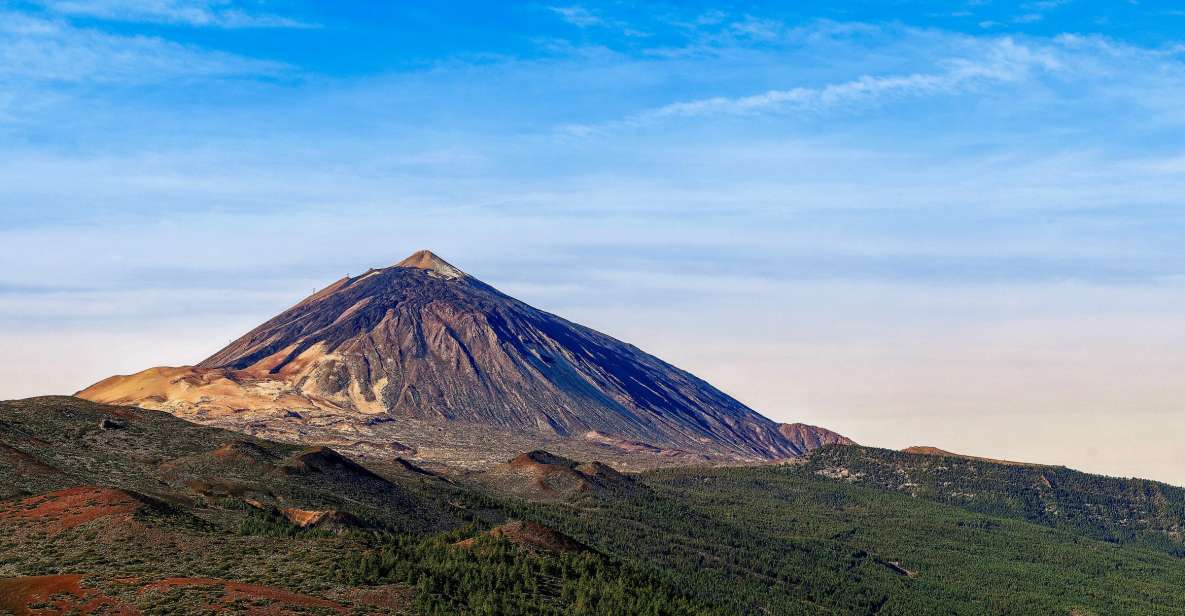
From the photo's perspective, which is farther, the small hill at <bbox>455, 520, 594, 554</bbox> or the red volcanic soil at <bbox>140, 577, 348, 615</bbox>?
the small hill at <bbox>455, 520, 594, 554</bbox>

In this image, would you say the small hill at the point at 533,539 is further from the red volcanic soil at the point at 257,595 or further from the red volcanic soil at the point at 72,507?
the red volcanic soil at the point at 257,595

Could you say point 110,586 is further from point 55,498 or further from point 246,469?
point 246,469

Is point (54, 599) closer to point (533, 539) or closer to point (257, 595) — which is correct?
point (257, 595)

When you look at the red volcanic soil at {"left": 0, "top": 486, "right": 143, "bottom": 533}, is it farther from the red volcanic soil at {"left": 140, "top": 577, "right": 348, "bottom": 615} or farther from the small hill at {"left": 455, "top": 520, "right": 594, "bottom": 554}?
the small hill at {"left": 455, "top": 520, "right": 594, "bottom": 554}

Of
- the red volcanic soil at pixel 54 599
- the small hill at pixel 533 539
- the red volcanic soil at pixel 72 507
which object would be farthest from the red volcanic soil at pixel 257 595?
the small hill at pixel 533 539

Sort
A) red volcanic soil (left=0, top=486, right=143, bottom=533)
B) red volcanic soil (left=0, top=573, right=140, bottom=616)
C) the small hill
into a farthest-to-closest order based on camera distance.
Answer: the small hill
red volcanic soil (left=0, top=486, right=143, bottom=533)
red volcanic soil (left=0, top=573, right=140, bottom=616)

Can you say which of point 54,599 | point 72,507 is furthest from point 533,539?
point 54,599

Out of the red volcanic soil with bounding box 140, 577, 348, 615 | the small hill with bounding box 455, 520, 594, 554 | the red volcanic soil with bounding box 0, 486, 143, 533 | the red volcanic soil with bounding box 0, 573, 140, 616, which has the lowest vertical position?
the red volcanic soil with bounding box 0, 573, 140, 616

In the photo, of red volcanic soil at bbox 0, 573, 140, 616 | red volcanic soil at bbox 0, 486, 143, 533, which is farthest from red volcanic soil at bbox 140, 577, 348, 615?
red volcanic soil at bbox 0, 486, 143, 533
